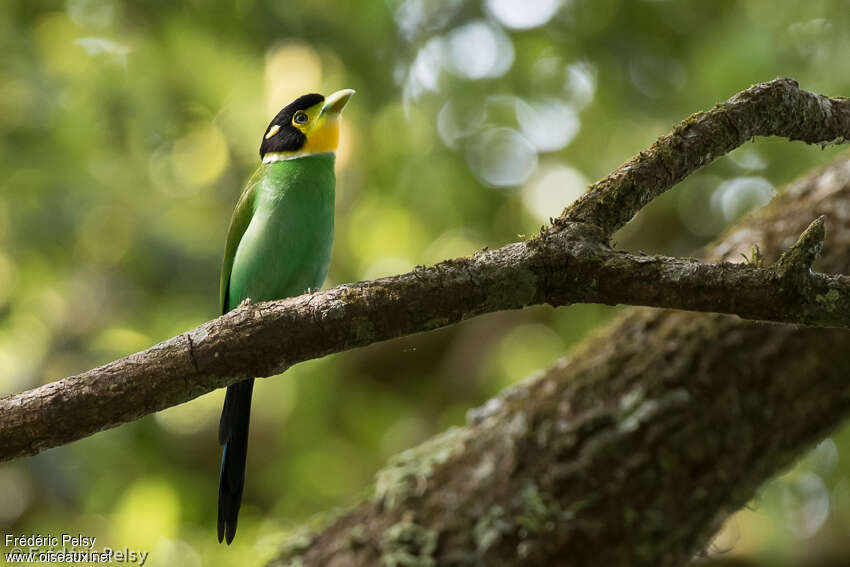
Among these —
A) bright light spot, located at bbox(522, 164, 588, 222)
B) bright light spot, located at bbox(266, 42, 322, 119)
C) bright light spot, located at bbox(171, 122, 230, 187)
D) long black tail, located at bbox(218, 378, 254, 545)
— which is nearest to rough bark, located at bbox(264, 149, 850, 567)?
long black tail, located at bbox(218, 378, 254, 545)

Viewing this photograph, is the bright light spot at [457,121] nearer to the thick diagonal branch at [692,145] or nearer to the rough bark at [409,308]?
the thick diagonal branch at [692,145]

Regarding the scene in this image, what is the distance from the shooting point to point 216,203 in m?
5.27

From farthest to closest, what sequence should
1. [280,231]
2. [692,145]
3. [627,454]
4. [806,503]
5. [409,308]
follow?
[806,503]
[627,454]
[280,231]
[692,145]
[409,308]

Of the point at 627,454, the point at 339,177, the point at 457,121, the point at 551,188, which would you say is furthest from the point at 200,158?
the point at 627,454

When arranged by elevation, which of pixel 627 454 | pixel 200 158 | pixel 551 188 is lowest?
pixel 627 454

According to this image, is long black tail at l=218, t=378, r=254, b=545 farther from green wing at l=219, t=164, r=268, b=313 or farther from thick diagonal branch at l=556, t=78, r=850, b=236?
thick diagonal branch at l=556, t=78, r=850, b=236

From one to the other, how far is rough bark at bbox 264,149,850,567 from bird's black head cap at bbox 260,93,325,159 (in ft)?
4.06

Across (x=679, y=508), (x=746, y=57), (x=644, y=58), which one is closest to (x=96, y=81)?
(x=644, y=58)

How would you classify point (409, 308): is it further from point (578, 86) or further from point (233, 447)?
point (578, 86)

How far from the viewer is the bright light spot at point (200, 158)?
5.41 m

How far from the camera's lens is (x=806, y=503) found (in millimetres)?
4785

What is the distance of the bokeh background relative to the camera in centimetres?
457

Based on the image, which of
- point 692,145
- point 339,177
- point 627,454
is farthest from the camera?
point 339,177

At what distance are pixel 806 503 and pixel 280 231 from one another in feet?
Answer: 11.4
